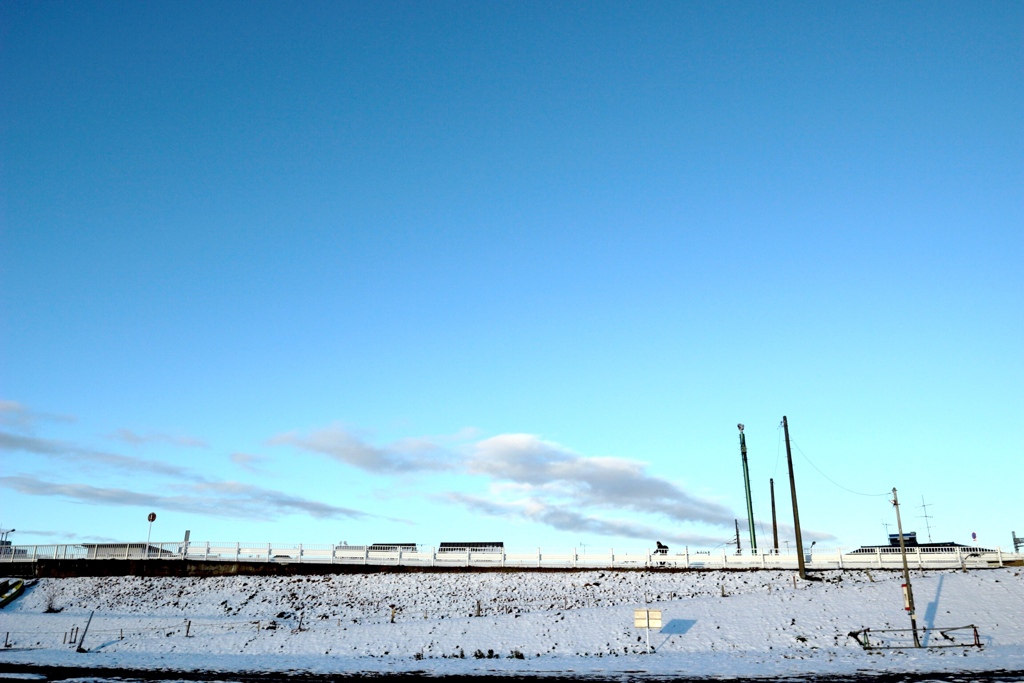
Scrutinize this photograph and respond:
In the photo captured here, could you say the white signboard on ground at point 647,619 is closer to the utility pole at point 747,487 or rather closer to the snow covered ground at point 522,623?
the snow covered ground at point 522,623

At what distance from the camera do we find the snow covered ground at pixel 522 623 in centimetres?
2778

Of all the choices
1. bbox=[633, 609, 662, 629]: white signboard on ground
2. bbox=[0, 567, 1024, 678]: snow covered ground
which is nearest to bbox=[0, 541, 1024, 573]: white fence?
bbox=[0, 567, 1024, 678]: snow covered ground

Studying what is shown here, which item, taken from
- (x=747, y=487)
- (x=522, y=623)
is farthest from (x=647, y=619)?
(x=747, y=487)

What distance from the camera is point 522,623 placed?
35.6 m

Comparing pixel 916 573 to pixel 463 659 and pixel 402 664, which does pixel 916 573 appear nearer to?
pixel 463 659

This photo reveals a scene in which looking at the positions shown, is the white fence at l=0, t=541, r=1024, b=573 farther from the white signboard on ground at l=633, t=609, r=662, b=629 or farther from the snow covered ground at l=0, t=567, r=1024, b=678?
the white signboard on ground at l=633, t=609, r=662, b=629

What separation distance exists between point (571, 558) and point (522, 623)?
11.8 meters

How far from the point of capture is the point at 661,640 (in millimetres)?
32062

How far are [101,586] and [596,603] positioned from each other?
109 ft

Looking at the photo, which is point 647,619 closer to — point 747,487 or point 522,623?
point 522,623

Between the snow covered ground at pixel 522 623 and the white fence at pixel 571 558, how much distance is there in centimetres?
179

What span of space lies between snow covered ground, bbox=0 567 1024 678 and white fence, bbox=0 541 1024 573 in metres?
1.79

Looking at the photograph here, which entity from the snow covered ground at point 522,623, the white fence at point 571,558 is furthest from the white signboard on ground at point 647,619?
the white fence at point 571,558

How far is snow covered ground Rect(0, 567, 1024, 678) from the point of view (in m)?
27.8
